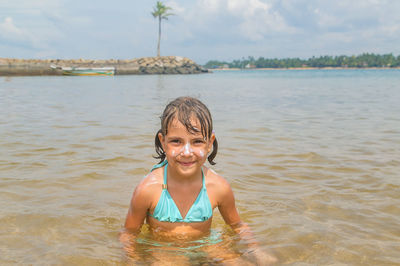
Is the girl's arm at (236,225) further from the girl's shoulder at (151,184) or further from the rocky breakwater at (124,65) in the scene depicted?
the rocky breakwater at (124,65)

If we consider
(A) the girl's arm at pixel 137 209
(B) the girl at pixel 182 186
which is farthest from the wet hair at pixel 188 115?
(A) the girl's arm at pixel 137 209

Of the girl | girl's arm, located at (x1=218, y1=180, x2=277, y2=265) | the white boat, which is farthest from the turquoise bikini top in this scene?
the white boat

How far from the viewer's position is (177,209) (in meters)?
2.78

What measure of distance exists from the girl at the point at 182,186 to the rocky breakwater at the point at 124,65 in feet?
141

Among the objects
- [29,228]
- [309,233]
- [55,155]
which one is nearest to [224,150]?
[55,155]

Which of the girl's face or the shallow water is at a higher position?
the girl's face

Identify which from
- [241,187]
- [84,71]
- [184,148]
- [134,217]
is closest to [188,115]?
[184,148]

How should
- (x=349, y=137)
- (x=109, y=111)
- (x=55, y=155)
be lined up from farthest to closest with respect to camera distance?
(x=109, y=111)
(x=349, y=137)
(x=55, y=155)

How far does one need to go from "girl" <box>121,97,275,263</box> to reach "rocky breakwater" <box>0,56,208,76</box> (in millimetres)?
43104

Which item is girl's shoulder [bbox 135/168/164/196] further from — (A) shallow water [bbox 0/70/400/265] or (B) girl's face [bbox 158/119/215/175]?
(A) shallow water [bbox 0/70/400/265]

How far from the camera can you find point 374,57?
15888 centimetres

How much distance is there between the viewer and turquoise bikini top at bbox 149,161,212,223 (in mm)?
2758

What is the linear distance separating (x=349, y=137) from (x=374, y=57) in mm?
170759

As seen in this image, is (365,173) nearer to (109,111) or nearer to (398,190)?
(398,190)
